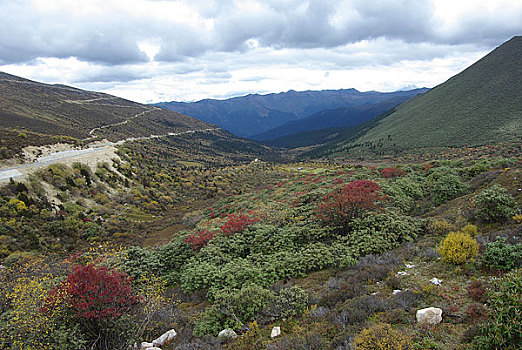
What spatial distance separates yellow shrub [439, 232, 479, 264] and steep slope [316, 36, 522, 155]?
7707 cm

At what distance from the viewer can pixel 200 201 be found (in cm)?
3800

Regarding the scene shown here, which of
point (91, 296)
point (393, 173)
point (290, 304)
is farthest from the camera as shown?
point (393, 173)

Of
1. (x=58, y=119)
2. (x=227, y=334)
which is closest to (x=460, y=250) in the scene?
(x=227, y=334)

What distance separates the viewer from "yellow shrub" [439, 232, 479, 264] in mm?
7714

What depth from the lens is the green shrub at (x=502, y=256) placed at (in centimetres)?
679

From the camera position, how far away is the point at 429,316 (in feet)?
18.0

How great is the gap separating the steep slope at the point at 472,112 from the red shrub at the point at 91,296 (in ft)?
279

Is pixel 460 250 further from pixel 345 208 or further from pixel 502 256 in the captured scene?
pixel 345 208

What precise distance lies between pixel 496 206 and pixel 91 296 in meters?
13.6

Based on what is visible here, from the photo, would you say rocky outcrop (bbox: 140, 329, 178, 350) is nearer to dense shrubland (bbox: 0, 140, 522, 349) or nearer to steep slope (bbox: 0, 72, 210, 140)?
dense shrubland (bbox: 0, 140, 522, 349)

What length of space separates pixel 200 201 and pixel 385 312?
33.8 metres

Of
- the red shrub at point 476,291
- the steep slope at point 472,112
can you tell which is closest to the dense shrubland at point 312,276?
the red shrub at point 476,291

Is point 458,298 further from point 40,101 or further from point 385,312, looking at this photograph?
point 40,101

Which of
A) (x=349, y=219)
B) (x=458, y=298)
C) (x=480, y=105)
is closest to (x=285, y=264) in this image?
(x=349, y=219)
